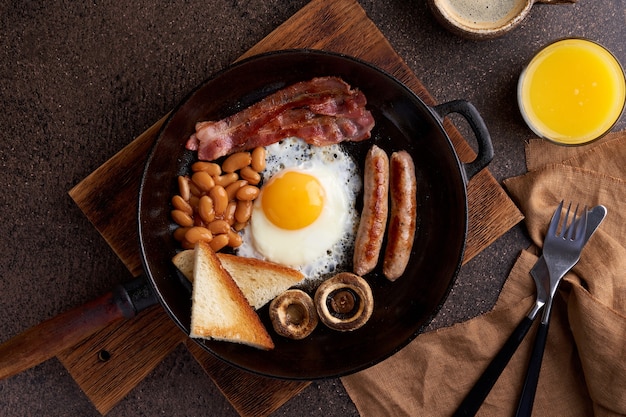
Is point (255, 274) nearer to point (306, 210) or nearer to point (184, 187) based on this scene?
point (306, 210)

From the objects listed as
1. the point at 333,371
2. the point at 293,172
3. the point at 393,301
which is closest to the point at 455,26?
the point at 293,172

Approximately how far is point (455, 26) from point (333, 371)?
139 cm

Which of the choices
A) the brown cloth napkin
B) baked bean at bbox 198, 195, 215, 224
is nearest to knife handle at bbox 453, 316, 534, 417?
the brown cloth napkin

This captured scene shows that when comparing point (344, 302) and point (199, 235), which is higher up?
point (199, 235)

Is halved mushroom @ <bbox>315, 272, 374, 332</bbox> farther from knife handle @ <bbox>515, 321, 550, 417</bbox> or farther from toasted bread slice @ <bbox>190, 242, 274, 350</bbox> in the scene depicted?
knife handle @ <bbox>515, 321, 550, 417</bbox>

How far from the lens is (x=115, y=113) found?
2.41 metres

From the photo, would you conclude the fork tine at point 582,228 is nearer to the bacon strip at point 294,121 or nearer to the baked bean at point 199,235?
the bacon strip at point 294,121

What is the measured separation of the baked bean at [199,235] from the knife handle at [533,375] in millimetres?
1339

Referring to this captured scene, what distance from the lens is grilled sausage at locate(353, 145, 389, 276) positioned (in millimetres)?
2260

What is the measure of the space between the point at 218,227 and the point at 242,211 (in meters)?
0.11

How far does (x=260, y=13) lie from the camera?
2.45m

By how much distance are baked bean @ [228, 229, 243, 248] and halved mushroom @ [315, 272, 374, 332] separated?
0.35 m

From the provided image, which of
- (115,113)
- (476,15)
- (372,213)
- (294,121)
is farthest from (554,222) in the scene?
(115,113)

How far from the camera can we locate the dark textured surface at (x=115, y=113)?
7.91ft
